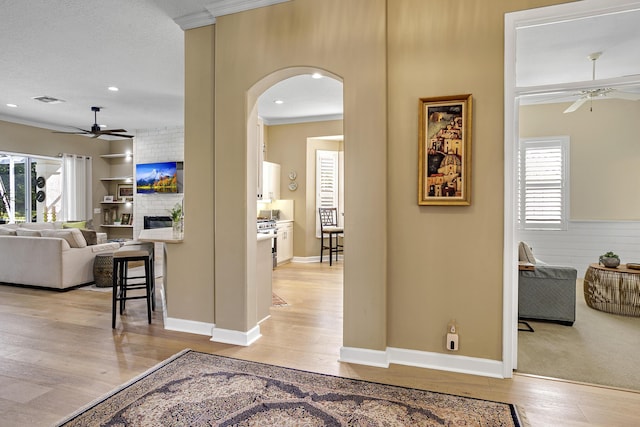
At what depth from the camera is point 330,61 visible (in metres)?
2.89

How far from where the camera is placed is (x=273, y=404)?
2.22 metres

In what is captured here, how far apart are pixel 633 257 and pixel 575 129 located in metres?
2.16

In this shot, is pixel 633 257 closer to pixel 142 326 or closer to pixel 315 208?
pixel 315 208

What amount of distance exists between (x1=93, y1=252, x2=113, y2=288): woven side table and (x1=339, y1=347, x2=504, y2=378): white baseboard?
159 inches

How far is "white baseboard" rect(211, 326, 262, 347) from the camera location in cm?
319

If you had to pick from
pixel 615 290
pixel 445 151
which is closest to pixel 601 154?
pixel 615 290

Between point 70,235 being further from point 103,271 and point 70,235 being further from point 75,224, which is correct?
point 75,224

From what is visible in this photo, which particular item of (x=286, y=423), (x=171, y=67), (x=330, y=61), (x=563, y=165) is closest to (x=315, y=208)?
(x=171, y=67)

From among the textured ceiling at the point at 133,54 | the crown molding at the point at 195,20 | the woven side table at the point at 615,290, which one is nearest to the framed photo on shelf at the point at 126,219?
the textured ceiling at the point at 133,54

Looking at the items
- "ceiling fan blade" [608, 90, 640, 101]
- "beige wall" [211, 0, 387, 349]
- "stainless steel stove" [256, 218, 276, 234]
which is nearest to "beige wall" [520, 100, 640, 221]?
"ceiling fan blade" [608, 90, 640, 101]

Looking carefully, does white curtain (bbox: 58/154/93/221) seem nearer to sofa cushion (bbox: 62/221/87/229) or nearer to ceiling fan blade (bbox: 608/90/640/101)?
sofa cushion (bbox: 62/221/87/229)

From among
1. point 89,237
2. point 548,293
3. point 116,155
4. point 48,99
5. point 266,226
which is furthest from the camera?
point 116,155

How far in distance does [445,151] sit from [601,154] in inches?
185

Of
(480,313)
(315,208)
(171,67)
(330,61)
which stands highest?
(171,67)
